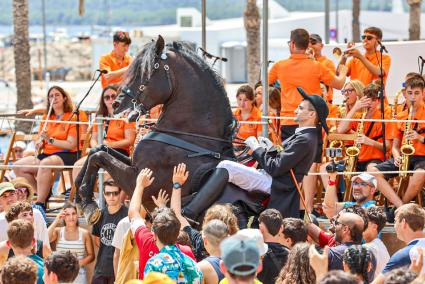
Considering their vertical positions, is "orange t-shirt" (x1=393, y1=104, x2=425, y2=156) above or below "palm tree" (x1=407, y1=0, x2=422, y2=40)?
below

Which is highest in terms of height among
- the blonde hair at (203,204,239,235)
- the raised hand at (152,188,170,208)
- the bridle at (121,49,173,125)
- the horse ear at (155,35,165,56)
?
the horse ear at (155,35,165,56)

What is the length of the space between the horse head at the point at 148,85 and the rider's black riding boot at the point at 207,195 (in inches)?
36.1

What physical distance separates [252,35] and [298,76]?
50.6 feet

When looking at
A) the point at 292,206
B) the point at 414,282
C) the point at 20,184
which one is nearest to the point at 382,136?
the point at 292,206

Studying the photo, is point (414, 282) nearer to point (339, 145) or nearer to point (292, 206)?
point (292, 206)

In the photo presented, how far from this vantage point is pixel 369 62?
12.6 meters

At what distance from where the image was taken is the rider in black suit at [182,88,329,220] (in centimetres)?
990

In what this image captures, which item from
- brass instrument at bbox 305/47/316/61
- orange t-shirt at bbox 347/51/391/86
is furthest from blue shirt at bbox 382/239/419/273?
orange t-shirt at bbox 347/51/391/86

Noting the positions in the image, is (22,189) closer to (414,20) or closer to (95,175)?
(95,175)

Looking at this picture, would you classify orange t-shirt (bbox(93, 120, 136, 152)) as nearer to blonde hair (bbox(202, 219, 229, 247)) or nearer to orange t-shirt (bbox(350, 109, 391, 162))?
orange t-shirt (bbox(350, 109, 391, 162))

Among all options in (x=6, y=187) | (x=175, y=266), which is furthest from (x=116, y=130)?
(x=175, y=266)

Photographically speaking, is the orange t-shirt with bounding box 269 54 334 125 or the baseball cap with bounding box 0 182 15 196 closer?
the baseball cap with bounding box 0 182 15 196

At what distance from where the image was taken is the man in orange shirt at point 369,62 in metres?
12.6

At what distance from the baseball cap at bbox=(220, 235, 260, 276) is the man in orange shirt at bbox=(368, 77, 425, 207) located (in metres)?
5.19
